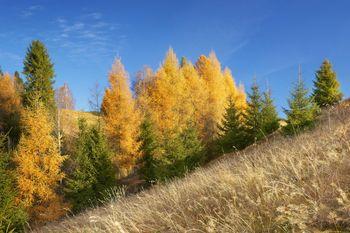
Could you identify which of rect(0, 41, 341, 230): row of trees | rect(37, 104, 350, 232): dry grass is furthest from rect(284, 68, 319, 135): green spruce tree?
rect(37, 104, 350, 232): dry grass

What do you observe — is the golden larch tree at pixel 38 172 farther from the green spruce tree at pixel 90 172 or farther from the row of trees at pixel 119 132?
the green spruce tree at pixel 90 172

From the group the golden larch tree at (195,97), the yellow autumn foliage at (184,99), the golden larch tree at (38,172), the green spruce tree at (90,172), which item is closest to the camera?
the golden larch tree at (38,172)

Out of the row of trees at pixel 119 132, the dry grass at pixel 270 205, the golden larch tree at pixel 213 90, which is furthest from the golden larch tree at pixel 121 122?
the dry grass at pixel 270 205

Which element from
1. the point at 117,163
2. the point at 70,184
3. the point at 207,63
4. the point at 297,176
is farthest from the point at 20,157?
the point at 207,63

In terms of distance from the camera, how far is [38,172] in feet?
62.6

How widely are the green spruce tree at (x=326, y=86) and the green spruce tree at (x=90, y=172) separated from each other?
21476 mm

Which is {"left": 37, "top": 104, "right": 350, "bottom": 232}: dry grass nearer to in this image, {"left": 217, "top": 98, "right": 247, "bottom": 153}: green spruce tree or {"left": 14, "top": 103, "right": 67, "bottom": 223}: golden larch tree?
{"left": 14, "top": 103, "right": 67, "bottom": 223}: golden larch tree

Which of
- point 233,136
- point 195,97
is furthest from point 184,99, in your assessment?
point 233,136

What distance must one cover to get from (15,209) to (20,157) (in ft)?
14.3

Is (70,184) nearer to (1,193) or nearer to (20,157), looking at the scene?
(20,157)

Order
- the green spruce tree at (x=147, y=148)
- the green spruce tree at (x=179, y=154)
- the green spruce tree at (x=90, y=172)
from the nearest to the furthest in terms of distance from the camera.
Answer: the green spruce tree at (x=90, y=172)
the green spruce tree at (x=179, y=154)
the green spruce tree at (x=147, y=148)

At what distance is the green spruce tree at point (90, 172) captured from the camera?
21.0 m

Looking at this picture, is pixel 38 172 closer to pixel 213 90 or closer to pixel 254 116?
pixel 254 116

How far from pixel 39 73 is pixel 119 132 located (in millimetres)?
12428
